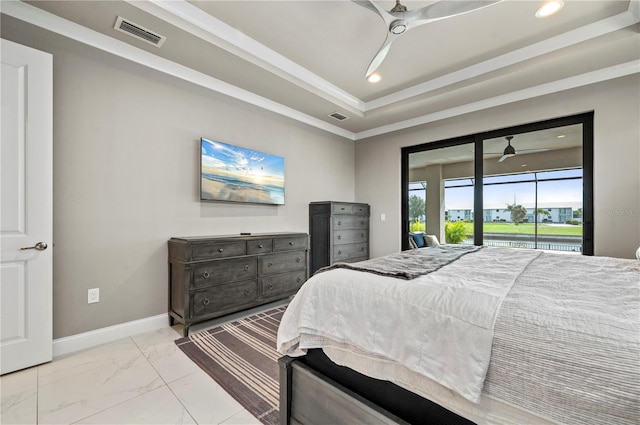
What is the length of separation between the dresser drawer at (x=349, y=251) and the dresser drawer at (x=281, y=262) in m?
0.70

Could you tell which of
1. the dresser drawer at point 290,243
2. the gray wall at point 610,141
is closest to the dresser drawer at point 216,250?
the dresser drawer at point 290,243

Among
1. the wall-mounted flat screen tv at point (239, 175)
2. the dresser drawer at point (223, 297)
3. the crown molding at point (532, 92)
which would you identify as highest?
the crown molding at point (532, 92)

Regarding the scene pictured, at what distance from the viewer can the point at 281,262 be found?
3291 millimetres

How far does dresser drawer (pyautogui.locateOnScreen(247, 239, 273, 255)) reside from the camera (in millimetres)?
2967

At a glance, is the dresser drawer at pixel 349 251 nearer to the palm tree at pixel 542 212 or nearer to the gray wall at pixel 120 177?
the gray wall at pixel 120 177

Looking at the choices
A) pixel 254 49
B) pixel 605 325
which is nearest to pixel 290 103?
pixel 254 49

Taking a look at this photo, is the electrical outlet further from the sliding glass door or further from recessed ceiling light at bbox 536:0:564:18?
recessed ceiling light at bbox 536:0:564:18

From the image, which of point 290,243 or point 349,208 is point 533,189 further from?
point 290,243

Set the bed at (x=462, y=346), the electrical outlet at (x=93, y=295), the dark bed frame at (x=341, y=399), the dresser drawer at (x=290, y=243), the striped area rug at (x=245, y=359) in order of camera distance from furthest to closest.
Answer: the dresser drawer at (x=290, y=243) < the electrical outlet at (x=93, y=295) < the striped area rug at (x=245, y=359) < the dark bed frame at (x=341, y=399) < the bed at (x=462, y=346)

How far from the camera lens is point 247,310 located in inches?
125

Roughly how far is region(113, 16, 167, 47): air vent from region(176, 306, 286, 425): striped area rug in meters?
2.69

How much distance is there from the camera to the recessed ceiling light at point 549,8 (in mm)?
2182

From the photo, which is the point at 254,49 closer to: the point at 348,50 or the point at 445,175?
the point at 348,50

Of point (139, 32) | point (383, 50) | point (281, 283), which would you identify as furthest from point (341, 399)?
point (139, 32)
